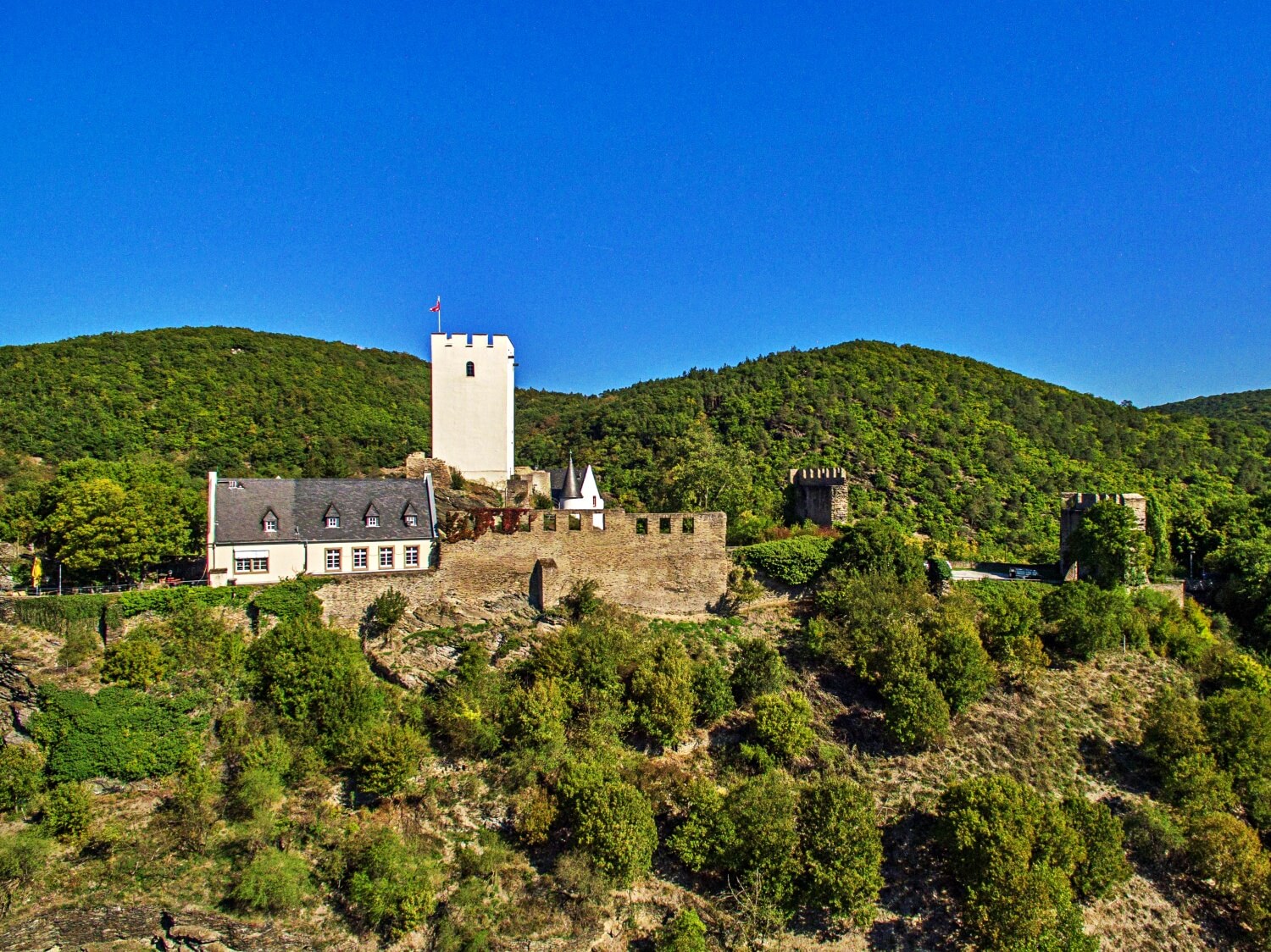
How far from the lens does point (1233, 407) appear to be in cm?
9869

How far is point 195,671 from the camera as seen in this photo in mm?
23609

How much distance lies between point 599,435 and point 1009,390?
3829 centimetres

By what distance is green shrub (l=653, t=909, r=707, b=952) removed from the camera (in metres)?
19.9

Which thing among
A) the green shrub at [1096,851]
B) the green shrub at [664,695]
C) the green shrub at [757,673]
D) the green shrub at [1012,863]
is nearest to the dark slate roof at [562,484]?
the green shrub at [664,695]

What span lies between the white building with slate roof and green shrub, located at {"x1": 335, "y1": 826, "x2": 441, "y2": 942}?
9.42m

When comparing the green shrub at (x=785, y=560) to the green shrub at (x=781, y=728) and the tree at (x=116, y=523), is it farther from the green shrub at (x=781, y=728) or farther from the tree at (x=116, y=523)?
the tree at (x=116, y=523)

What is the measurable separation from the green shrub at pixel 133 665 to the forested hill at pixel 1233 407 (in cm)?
9631

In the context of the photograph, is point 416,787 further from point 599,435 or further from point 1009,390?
point 1009,390

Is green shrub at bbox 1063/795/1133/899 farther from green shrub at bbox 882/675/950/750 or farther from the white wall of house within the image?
the white wall of house

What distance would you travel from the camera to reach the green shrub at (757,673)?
26.3 m

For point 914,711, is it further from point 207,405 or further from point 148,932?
point 207,405

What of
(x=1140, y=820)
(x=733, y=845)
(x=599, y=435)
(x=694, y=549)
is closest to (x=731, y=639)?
(x=694, y=549)

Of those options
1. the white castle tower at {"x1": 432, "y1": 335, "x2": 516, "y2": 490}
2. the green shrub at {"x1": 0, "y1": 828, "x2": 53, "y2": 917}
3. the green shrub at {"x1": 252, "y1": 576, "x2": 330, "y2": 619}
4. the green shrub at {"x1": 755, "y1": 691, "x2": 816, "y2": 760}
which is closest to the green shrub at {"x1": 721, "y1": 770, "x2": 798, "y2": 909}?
the green shrub at {"x1": 755, "y1": 691, "x2": 816, "y2": 760}

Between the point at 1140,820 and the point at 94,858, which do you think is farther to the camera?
the point at 1140,820
